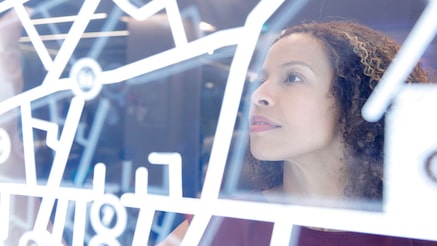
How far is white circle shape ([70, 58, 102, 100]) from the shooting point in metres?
1.41

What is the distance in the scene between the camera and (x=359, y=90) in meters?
1.02

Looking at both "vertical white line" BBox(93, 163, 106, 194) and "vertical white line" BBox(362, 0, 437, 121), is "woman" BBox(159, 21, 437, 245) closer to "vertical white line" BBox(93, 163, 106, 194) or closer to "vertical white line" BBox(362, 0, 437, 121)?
"vertical white line" BBox(362, 0, 437, 121)

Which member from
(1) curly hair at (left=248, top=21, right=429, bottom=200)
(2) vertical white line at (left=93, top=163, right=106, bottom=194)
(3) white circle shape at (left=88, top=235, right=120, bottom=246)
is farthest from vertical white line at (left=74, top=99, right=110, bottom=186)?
(1) curly hair at (left=248, top=21, right=429, bottom=200)

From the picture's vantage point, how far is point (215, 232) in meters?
1.23

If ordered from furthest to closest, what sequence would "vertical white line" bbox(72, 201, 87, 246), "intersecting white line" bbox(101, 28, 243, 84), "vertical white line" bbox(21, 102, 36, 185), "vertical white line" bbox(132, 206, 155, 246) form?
"vertical white line" bbox(21, 102, 36, 185), "vertical white line" bbox(72, 201, 87, 246), "vertical white line" bbox(132, 206, 155, 246), "intersecting white line" bbox(101, 28, 243, 84)

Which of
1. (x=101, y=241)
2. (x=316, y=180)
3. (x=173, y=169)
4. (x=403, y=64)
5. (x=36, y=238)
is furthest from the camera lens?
(x=36, y=238)

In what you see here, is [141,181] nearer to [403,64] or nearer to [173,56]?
[173,56]

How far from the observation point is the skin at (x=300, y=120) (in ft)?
3.47

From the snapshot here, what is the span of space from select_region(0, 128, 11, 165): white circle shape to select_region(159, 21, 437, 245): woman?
0.99 meters

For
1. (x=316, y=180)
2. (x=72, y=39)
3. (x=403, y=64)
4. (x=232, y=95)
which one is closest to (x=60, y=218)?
(x=72, y=39)

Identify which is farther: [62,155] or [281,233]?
[62,155]

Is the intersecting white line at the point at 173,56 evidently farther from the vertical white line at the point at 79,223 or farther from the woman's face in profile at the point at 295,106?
the vertical white line at the point at 79,223

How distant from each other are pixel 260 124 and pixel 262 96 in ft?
0.25

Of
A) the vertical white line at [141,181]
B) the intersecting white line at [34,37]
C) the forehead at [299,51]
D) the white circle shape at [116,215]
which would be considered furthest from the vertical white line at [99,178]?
the forehead at [299,51]
